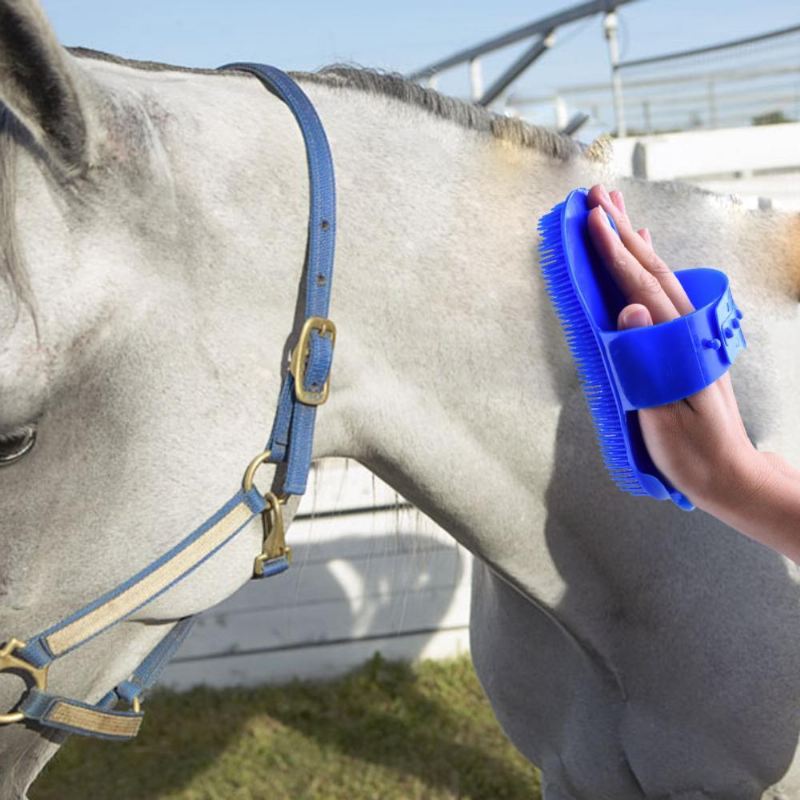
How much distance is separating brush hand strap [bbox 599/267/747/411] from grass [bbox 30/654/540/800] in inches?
97.5

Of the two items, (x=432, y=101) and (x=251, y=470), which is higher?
(x=432, y=101)

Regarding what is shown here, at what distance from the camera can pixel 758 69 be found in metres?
5.99

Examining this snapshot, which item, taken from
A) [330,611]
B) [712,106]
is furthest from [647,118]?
[330,611]

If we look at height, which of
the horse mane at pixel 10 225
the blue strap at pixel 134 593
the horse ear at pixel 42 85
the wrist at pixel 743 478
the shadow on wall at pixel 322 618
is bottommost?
the shadow on wall at pixel 322 618

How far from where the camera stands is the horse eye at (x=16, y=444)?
1206mm

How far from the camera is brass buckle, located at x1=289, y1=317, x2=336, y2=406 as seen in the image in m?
1.36

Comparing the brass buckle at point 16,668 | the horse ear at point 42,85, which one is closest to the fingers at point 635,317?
the horse ear at point 42,85

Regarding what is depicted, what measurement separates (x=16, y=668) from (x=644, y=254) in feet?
3.12

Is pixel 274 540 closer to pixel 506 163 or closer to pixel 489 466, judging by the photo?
pixel 489 466

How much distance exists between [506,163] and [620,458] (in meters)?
0.48

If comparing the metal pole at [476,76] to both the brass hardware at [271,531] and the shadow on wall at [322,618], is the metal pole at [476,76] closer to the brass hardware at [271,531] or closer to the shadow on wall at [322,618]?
the shadow on wall at [322,618]

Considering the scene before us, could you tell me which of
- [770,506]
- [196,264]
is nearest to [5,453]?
[196,264]

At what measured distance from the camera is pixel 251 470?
137 centimetres

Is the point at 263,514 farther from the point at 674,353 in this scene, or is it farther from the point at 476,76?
the point at 476,76
